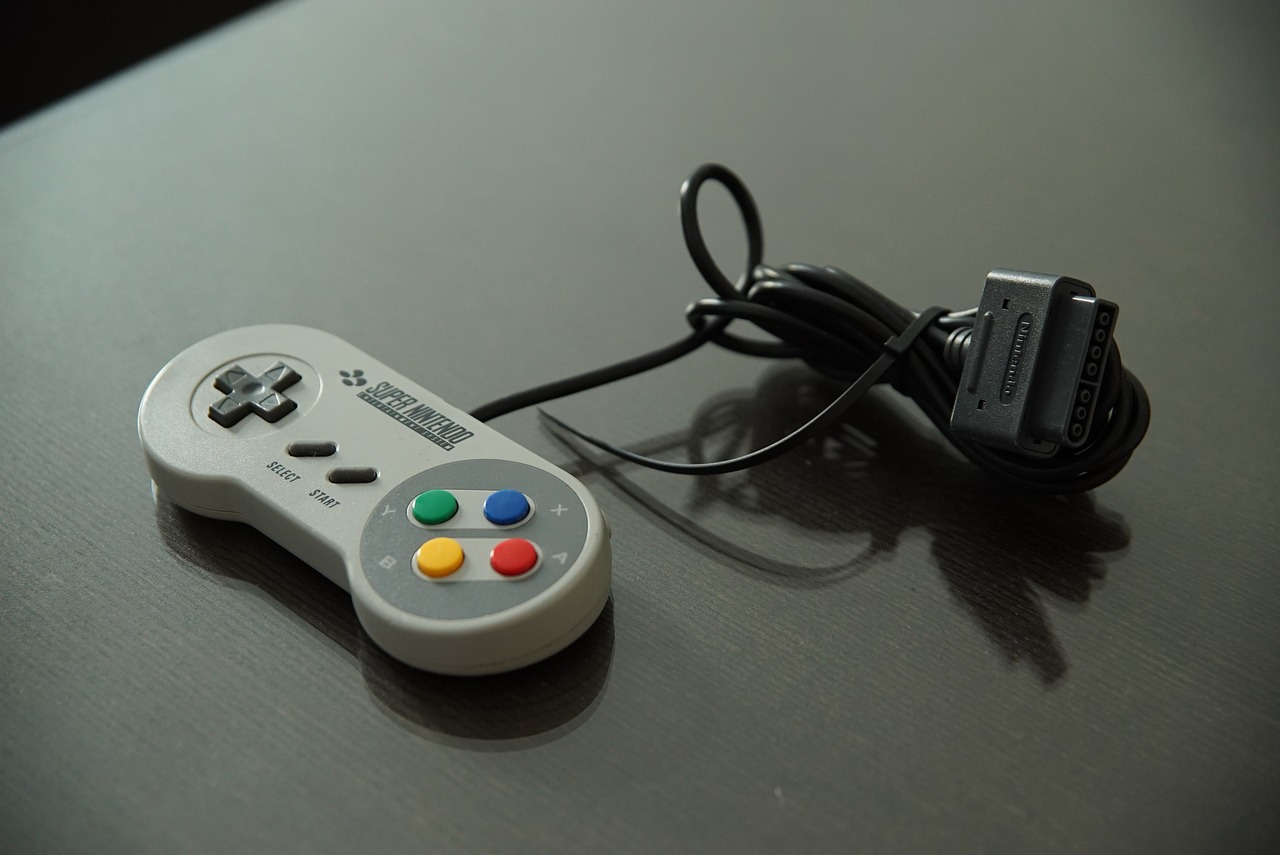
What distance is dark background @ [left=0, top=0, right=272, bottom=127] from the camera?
3.94 ft

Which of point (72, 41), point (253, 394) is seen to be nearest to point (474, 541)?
point (253, 394)

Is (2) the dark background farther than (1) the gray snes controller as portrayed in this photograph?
Yes

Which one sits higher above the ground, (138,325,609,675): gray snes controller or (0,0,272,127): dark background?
(138,325,609,675): gray snes controller

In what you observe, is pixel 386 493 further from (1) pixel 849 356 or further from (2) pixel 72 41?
(2) pixel 72 41

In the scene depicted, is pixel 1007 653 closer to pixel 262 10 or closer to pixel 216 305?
pixel 216 305

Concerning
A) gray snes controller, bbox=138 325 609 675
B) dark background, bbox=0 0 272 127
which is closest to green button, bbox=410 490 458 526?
gray snes controller, bbox=138 325 609 675

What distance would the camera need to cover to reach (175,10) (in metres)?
1.31

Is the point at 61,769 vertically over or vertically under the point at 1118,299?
under

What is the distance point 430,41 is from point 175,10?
556 millimetres

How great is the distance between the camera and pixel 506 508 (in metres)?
0.45

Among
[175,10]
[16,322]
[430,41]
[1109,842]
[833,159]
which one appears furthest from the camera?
[175,10]

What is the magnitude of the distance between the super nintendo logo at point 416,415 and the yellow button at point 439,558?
0.21 feet

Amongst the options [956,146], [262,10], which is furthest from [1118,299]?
[262,10]

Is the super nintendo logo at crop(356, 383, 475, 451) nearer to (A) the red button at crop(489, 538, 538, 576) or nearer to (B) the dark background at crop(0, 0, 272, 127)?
(A) the red button at crop(489, 538, 538, 576)
